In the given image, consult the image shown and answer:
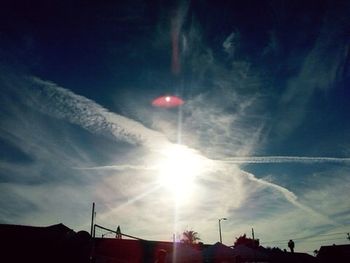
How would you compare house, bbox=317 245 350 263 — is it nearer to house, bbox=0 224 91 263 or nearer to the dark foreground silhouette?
the dark foreground silhouette

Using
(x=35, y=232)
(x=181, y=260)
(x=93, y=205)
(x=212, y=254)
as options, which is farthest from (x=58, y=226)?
(x=212, y=254)

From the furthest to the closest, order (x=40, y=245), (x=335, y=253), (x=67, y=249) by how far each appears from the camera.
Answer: (x=335, y=253), (x=67, y=249), (x=40, y=245)

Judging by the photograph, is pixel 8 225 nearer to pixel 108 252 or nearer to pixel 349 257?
pixel 108 252

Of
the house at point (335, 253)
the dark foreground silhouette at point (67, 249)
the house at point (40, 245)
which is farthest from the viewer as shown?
the house at point (335, 253)

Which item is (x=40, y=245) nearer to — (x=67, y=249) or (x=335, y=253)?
(x=67, y=249)

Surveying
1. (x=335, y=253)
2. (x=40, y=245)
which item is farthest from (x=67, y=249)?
(x=335, y=253)

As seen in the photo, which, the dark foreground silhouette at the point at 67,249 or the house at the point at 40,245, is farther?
the house at the point at 40,245

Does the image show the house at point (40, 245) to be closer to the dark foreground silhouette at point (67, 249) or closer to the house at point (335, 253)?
the dark foreground silhouette at point (67, 249)

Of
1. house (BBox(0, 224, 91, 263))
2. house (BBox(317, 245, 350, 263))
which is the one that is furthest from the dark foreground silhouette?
house (BBox(317, 245, 350, 263))

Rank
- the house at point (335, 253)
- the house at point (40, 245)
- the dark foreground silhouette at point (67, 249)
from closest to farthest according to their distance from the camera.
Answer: the dark foreground silhouette at point (67, 249), the house at point (40, 245), the house at point (335, 253)

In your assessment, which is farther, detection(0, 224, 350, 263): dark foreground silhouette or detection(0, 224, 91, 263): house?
detection(0, 224, 91, 263): house

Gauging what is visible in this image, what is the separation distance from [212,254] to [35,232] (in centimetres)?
1549

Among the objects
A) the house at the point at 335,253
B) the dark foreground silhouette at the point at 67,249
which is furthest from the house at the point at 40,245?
the house at the point at 335,253

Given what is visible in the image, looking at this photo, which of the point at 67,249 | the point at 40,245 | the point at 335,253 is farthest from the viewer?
the point at 335,253
